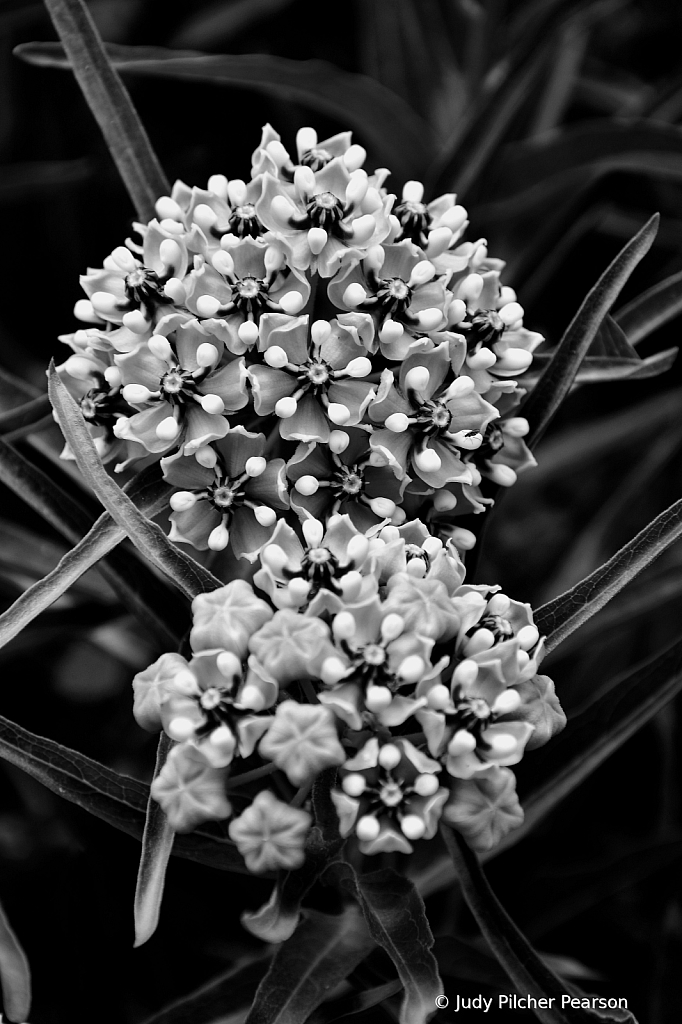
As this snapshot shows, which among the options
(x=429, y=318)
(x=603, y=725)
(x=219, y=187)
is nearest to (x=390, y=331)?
(x=429, y=318)

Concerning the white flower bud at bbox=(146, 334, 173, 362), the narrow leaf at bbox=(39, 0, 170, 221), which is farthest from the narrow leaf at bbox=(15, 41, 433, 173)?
the white flower bud at bbox=(146, 334, 173, 362)

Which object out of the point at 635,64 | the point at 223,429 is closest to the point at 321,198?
the point at 223,429

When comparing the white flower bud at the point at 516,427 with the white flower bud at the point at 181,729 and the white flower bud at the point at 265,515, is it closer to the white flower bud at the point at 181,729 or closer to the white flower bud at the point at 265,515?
the white flower bud at the point at 265,515

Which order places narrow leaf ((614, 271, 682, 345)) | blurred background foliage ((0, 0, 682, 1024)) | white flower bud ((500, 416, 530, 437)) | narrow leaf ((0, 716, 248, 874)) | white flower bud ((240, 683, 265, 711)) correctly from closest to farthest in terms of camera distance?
1. white flower bud ((240, 683, 265, 711))
2. narrow leaf ((0, 716, 248, 874))
3. white flower bud ((500, 416, 530, 437))
4. narrow leaf ((614, 271, 682, 345))
5. blurred background foliage ((0, 0, 682, 1024))

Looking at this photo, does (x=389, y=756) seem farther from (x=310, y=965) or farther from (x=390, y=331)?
(x=390, y=331)

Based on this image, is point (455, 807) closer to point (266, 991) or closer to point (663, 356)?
point (266, 991)

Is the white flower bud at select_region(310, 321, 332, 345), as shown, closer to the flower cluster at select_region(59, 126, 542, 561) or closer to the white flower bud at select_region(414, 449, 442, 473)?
the flower cluster at select_region(59, 126, 542, 561)
